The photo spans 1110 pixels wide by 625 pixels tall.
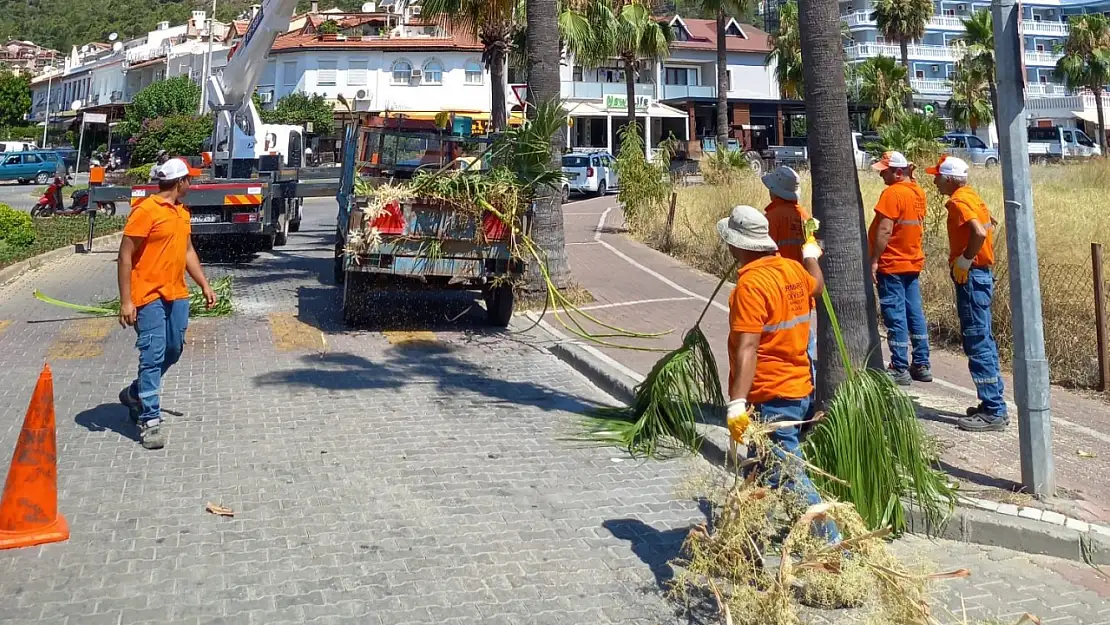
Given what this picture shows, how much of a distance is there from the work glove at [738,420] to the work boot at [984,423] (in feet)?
10.5

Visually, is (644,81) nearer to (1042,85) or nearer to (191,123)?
(191,123)

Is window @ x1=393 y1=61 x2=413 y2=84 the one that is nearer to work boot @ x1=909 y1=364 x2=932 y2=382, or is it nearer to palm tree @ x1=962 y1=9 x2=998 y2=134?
palm tree @ x1=962 y1=9 x2=998 y2=134

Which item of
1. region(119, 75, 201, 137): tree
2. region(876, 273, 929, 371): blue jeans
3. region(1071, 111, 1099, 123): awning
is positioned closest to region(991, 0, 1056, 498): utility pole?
region(876, 273, 929, 371): blue jeans

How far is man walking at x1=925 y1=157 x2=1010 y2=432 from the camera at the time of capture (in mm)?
6801

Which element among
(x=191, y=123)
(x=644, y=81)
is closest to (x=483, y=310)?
(x=191, y=123)

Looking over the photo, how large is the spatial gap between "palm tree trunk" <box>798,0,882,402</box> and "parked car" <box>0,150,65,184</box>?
47.3 metres

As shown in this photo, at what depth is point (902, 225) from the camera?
7.93 m

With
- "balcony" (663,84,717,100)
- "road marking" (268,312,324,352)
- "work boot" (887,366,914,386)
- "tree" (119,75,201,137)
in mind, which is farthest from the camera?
"balcony" (663,84,717,100)

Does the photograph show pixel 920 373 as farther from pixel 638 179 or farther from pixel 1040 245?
pixel 638 179

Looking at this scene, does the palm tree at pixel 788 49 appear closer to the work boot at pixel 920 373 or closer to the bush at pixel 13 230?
the bush at pixel 13 230

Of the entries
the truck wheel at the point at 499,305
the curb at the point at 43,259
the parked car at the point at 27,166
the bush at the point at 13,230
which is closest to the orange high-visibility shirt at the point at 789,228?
the truck wheel at the point at 499,305

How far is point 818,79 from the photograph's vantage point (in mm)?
6082

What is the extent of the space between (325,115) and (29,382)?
150 ft

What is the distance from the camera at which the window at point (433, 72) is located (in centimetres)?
5738
